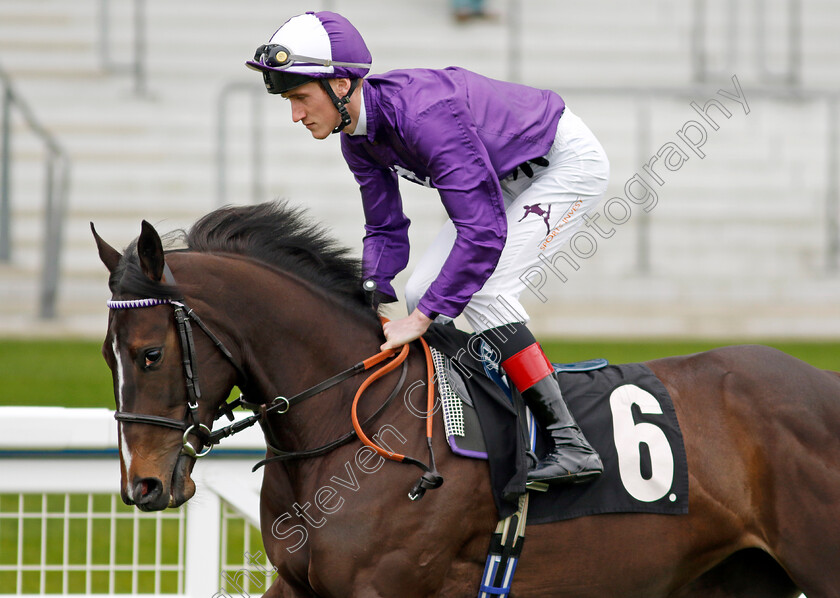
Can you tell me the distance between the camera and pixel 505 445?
8.18 feet

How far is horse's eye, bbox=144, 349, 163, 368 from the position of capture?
2238 millimetres

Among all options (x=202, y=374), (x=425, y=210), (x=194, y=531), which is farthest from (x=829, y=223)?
(x=202, y=374)

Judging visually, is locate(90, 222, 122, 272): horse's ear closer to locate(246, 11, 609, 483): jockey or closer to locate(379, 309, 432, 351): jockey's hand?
locate(246, 11, 609, 483): jockey

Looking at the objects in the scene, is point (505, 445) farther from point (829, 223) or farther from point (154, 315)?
point (829, 223)

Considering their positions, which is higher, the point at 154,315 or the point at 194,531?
the point at 154,315

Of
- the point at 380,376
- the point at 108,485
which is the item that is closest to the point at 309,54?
the point at 380,376

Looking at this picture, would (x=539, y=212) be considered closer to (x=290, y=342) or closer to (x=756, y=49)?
(x=290, y=342)

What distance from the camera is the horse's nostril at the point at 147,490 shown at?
2.23 metres

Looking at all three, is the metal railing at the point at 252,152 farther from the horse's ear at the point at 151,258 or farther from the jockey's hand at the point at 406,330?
the horse's ear at the point at 151,258

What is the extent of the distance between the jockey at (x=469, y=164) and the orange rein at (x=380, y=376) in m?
0.05

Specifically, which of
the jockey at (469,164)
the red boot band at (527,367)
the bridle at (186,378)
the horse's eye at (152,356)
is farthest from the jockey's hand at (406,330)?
the horse's eye at (152,356)

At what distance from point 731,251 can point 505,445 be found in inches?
269

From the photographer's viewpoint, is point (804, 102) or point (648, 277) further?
point (804, 102)

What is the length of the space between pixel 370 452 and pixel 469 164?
72 centimetres
